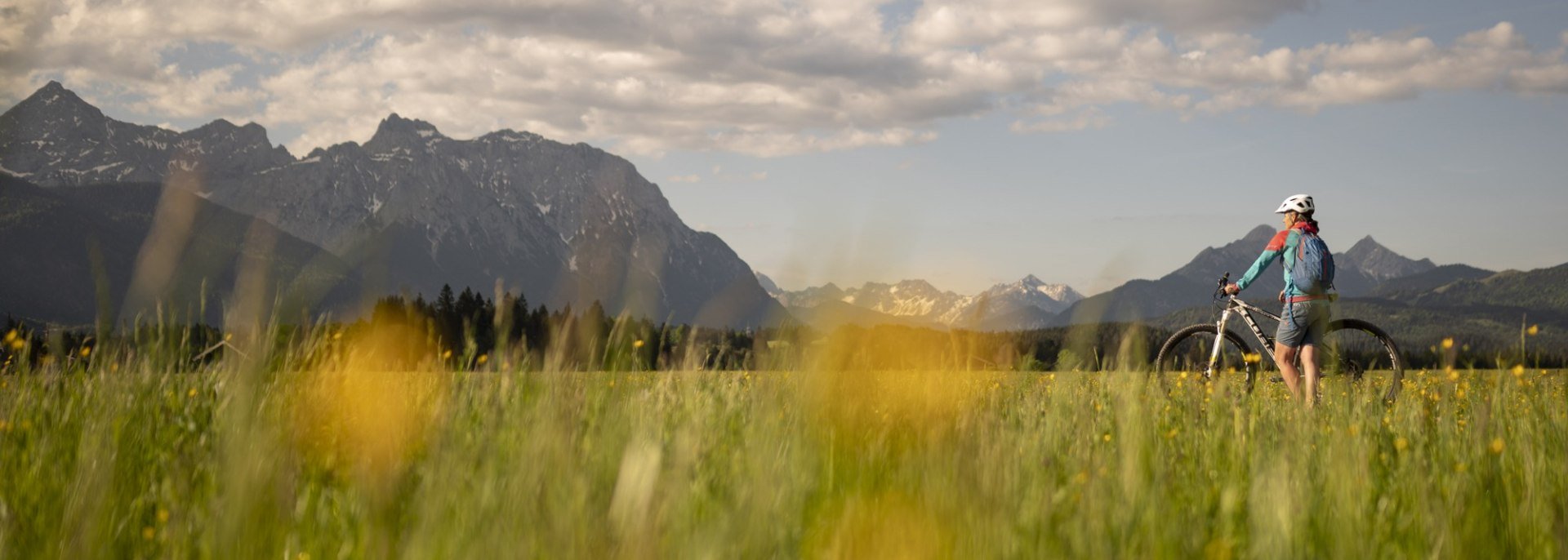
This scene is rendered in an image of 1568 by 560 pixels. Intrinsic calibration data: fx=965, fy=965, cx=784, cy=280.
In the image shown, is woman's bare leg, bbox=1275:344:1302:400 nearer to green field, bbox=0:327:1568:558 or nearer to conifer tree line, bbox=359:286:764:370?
green field, bbox=0:327:1568:558

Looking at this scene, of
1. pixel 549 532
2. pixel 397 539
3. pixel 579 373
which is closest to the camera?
pixel 549 532

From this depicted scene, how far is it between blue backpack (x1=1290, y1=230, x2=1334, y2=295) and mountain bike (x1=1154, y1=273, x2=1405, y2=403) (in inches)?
23.6

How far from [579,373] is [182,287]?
83.8 inches

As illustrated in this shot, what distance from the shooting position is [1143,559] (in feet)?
9.00

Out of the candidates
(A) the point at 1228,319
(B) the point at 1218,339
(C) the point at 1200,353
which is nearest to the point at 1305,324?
(B) the point at 1218,339

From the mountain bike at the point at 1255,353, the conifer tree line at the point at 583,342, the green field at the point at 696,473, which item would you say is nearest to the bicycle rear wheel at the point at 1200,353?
the mountain bike at the point at 1255,353

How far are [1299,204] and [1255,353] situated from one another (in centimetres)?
238

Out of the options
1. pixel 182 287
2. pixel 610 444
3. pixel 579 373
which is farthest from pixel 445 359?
pixel 610 444

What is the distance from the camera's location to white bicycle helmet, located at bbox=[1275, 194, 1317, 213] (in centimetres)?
1081

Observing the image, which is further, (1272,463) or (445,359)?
(445,359)

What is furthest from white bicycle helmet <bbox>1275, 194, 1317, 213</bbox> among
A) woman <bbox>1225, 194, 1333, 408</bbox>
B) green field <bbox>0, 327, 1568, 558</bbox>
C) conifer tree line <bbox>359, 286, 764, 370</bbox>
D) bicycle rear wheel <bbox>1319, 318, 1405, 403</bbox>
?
conifer tree line <bbox>359, 286, 764, 370</bbox>

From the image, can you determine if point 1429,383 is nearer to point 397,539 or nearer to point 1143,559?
point 1143,559

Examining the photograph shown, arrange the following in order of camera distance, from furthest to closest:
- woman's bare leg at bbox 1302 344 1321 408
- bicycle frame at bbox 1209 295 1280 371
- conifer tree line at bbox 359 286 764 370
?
bicycle frame at bbox 1209 295 1280 371, woman's bare leg at bbox 1302 344 1321 408, conifer tree line at bbox 359 286 764 370

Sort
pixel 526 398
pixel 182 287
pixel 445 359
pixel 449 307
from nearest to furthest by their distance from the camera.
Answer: pixel 182 287
pixel 526 398
pixel 445 359
pixel 449 307
